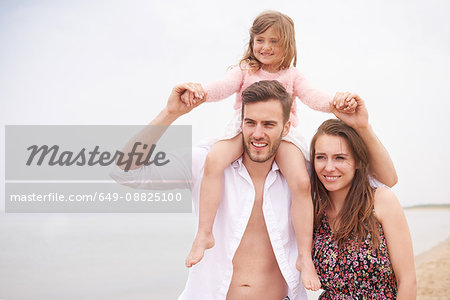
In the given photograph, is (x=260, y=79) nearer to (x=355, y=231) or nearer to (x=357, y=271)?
(x=355, y=231)

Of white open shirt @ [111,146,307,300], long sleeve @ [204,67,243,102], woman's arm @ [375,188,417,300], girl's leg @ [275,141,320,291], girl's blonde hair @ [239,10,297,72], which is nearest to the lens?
woman's arm @ [375,188,417,300]

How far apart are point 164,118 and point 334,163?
1.01m

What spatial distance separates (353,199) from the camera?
2.59m

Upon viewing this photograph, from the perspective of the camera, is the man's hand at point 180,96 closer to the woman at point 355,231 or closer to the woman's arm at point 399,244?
the woman at point 355,231

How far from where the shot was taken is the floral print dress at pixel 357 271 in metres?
2.45

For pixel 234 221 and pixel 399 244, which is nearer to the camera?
pixel 399 244

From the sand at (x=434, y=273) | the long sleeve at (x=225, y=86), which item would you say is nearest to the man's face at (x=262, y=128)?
the long sleeve at (x=225, y=86)

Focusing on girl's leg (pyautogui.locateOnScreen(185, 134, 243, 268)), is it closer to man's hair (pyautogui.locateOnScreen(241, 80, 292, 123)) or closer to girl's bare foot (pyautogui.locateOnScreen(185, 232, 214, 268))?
girl's bare foot (pyautogui.locateOnScreen(185, 232, 214, 268))

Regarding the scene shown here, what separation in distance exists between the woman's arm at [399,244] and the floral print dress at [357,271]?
0.04m

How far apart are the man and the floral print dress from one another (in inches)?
9.3

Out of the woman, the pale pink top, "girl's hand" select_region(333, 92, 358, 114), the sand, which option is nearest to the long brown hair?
the woman

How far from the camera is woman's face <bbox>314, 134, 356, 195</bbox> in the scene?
256 cm

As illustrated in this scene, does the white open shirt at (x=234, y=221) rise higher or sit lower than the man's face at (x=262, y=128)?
lower

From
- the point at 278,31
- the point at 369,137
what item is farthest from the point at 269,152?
the point at 278,31
